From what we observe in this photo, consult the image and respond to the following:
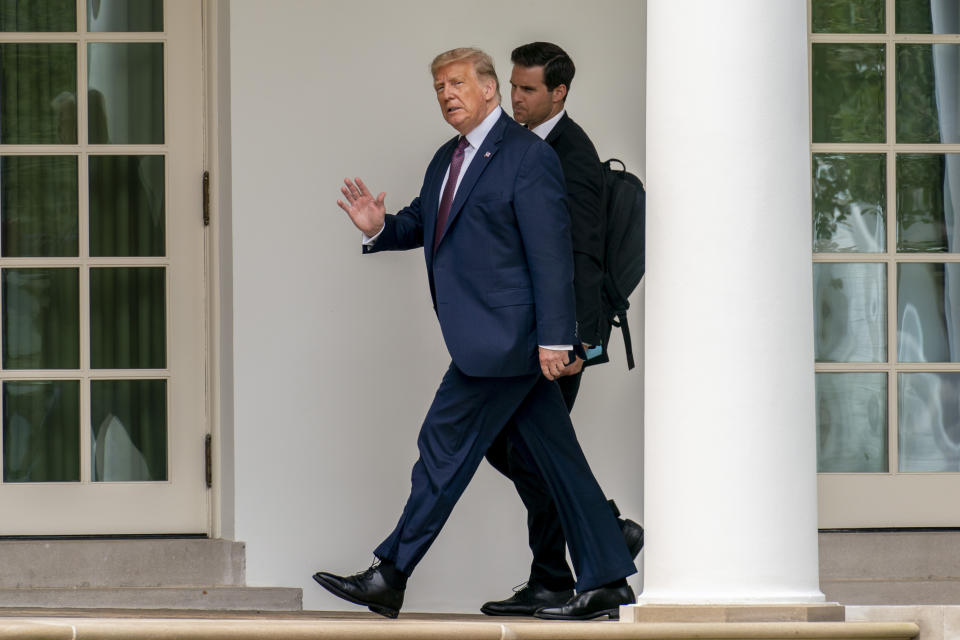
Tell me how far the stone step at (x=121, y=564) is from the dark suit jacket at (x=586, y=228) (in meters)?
1.73

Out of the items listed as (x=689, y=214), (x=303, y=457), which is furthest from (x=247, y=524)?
(x=689, y=214)

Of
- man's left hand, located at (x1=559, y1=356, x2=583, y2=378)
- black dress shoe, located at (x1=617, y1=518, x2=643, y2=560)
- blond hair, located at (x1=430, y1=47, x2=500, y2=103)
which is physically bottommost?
black dress shoe, located at (x1=617, y1=518, x2=643, y2=560)

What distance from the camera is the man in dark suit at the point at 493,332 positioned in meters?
4.57

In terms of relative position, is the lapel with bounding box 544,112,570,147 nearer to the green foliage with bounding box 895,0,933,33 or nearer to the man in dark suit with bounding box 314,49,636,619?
the man in dark suit with bounding box 314,49,636,619

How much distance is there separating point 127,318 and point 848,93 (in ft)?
9.19

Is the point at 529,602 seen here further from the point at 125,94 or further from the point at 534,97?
the point at 125,94

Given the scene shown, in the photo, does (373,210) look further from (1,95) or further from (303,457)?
(1,95)

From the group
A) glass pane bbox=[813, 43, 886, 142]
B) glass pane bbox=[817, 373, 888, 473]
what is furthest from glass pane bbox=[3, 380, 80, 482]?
glass pane bbox=[813, 43, 886, 142]

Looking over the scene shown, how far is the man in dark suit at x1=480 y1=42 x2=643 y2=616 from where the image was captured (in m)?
4.82

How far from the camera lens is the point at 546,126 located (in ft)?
16.4

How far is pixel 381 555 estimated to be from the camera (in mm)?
4688

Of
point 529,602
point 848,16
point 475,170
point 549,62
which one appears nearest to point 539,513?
point 529,602

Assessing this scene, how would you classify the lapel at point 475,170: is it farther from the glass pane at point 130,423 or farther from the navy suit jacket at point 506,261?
the glass pane at point 130,423

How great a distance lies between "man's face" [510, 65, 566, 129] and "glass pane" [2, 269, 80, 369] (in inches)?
77.4
